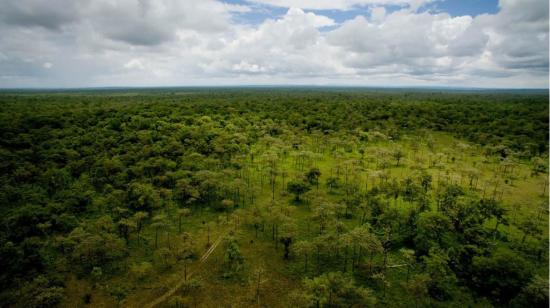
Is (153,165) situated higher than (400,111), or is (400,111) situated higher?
(400,111)

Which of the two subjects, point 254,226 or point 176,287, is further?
point 254,226

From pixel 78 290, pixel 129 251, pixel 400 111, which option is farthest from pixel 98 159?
pixel 400 111

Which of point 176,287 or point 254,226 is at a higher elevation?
point 254,226

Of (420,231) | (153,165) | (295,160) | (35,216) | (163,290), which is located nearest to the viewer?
(163,290)

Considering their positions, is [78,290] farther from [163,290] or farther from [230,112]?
[230,112]

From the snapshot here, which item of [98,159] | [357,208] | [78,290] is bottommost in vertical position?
[78,290]

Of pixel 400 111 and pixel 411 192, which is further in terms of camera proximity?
pixel 400 111

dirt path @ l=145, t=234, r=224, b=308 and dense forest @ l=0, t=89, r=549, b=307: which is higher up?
dense forest @ l=0, t=89, r=549, b=307

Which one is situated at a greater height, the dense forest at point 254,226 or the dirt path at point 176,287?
the dense forest at point 254,226
